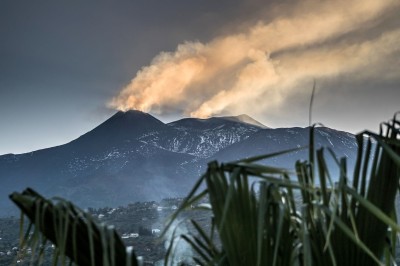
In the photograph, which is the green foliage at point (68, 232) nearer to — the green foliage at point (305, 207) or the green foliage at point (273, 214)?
the green foliage at point (273, 214)

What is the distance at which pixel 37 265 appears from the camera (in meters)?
0.97

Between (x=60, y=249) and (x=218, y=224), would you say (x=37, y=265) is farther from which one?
(x=218, y=224)

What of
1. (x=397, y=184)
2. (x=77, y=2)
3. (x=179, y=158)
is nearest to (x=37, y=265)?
(x=397, y=184)

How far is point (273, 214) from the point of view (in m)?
0.92

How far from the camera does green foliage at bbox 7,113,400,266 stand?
2.82 ft

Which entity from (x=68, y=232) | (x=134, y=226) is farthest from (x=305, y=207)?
(x=134, y=226)

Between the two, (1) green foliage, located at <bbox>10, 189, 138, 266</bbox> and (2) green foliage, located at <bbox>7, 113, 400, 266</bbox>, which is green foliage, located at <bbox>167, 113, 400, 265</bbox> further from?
(1) green foliage, located at <bbox>10, 189, 138, 266</bbox>

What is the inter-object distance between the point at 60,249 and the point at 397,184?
22.9 inches

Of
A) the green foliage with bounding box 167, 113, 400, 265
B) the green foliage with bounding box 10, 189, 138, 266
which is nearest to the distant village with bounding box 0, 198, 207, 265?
the green foliage with bounding box 10, 189, 138, 266

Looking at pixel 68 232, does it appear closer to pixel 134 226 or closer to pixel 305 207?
pixel 305 207

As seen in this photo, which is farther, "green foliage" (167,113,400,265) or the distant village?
the distant village

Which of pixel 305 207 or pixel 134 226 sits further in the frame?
pixel 134 226

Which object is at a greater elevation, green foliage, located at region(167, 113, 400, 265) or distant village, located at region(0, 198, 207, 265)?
green foliage, located at region(167, 113, 400, 265)

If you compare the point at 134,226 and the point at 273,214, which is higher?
the point at 273,214
